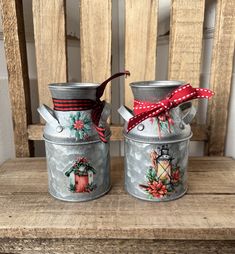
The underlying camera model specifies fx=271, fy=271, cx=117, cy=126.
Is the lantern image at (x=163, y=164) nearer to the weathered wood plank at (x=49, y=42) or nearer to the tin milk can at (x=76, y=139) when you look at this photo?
the tin milk can at (x=76, y=139)

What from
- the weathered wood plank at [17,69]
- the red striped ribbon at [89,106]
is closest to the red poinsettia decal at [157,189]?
the red striped ribbon at [89,106]

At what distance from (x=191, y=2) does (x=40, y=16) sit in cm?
33

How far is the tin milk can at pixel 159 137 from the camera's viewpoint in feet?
1.32

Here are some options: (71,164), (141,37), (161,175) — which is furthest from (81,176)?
(141,37)

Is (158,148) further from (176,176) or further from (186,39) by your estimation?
(186,39)

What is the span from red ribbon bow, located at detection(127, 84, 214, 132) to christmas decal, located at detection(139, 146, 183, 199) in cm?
5

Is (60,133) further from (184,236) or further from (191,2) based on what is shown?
(191,2)

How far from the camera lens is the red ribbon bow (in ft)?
1.29

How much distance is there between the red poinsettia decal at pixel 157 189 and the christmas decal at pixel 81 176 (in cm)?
9

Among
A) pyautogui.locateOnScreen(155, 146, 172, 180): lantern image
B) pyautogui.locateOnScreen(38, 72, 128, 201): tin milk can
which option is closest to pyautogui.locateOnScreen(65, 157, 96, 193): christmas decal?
pyautogui.locateOnScreen(38, 72, 128, 201): tin milk can

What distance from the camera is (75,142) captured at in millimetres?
417

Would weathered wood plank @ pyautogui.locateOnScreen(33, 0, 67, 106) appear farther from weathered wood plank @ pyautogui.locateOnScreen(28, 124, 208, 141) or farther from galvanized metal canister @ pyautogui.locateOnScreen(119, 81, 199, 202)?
galvanized metal canister @ pyautogui.locateOnScreen(119, 81, 199, 202)

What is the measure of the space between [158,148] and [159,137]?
18 millimetres

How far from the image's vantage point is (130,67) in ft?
2.02
